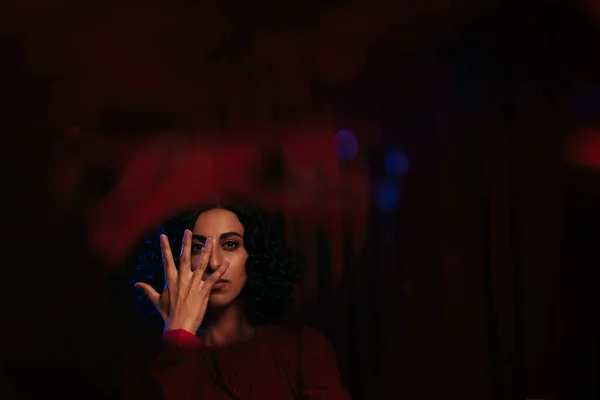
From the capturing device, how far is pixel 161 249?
133cm

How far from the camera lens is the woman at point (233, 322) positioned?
1250 mm

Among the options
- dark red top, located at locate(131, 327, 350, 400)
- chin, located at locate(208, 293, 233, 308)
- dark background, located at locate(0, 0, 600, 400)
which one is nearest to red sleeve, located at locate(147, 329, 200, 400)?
dark red top, located at locate(131, 327, 350, 400)

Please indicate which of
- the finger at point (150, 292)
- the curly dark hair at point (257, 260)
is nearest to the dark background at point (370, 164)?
the curly dark hair at point (257, 260)

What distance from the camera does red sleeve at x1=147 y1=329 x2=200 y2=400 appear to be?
121cm

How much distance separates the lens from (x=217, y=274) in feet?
4.22

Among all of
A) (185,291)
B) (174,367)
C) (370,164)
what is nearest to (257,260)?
(185,291)

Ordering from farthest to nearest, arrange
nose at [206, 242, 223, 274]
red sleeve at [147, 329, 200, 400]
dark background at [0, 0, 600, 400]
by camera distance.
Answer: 1. dark background at [0, 0, 600, 400]
2. nose at [206, 242, 223, 274]
3. red sleeve at [147, 329, 200, 400]

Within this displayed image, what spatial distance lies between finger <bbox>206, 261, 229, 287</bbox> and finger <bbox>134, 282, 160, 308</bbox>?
124mm

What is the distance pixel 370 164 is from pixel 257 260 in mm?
420

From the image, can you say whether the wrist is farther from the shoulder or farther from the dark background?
the dark background

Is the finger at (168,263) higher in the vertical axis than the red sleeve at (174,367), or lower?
higher

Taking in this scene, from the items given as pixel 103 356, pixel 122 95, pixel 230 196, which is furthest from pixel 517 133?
pixel 103 356

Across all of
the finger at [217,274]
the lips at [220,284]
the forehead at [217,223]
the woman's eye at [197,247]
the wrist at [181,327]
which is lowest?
the wrist at [181,327]

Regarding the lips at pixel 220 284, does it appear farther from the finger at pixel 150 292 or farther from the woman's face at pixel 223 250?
the finger at pixel 150 292
